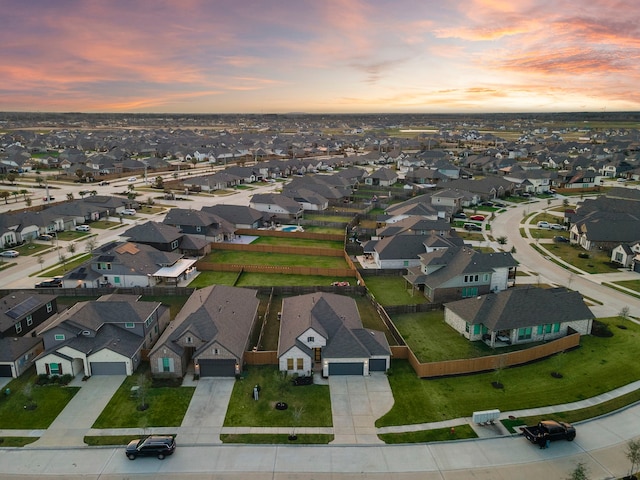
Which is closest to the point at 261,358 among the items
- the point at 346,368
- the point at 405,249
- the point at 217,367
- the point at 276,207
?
the point at 217,367

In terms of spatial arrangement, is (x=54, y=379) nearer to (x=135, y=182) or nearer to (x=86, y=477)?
(x=86, y=477)

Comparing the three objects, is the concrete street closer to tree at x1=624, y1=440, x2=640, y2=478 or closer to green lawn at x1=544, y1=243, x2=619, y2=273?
tree at x1=624, y1=440, x2=640, y2=478

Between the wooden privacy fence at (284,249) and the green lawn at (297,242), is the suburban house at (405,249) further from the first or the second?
the green lawn at (297,242)

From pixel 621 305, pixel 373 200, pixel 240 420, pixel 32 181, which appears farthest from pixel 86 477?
pixel 32 181

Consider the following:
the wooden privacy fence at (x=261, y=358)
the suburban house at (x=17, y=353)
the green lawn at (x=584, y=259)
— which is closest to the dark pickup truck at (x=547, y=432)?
the wooden privacy fence at (x=261, y=358)

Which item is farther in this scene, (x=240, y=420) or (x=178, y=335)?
(x=178, y=335)

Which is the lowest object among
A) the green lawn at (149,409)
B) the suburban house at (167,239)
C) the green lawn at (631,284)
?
the green lawn at (149,409)

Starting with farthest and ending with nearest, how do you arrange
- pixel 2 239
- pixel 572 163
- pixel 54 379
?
pixel 572 163 < pixel 2 239 < pixel 54 379
